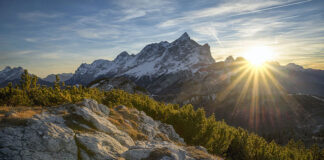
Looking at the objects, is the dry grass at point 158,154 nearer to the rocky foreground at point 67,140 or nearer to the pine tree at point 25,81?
the rocky foreground at point 67,140

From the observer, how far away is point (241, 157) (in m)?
25.3

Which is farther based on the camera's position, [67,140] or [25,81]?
[25,81]

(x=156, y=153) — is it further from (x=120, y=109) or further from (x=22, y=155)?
(x=120, y=109)

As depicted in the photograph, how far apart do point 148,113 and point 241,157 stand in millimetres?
15240

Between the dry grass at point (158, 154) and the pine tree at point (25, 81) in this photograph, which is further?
the pine tree at point (25, 81)

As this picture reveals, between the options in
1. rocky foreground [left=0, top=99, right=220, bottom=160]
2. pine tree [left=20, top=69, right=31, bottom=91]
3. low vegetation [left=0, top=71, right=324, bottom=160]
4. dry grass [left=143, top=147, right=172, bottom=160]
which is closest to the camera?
rocky foreground [left=0, top=99, right=220, bottom=160]

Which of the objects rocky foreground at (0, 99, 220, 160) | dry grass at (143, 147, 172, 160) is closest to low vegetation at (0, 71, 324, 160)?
rocky foreground at (0, 99, 220, 160)

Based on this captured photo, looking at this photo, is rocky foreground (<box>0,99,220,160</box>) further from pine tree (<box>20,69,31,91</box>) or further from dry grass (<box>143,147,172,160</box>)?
pine tree (<box>20,69,31,91</box>)

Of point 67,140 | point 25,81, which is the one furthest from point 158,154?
point 25,81

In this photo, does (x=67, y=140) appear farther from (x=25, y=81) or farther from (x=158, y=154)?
(x=25, y=81)

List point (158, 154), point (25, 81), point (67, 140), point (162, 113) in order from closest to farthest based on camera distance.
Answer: point (67, 140)
point (158, 154)
point (25, 81)
point (162, 113)

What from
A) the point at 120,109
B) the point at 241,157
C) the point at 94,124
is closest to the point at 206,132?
the point at 241,157

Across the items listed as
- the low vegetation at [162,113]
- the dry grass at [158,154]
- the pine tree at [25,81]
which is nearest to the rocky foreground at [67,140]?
the dry grass at [158,154]

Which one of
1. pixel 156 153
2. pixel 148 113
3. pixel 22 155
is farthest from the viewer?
pixel 148 113
